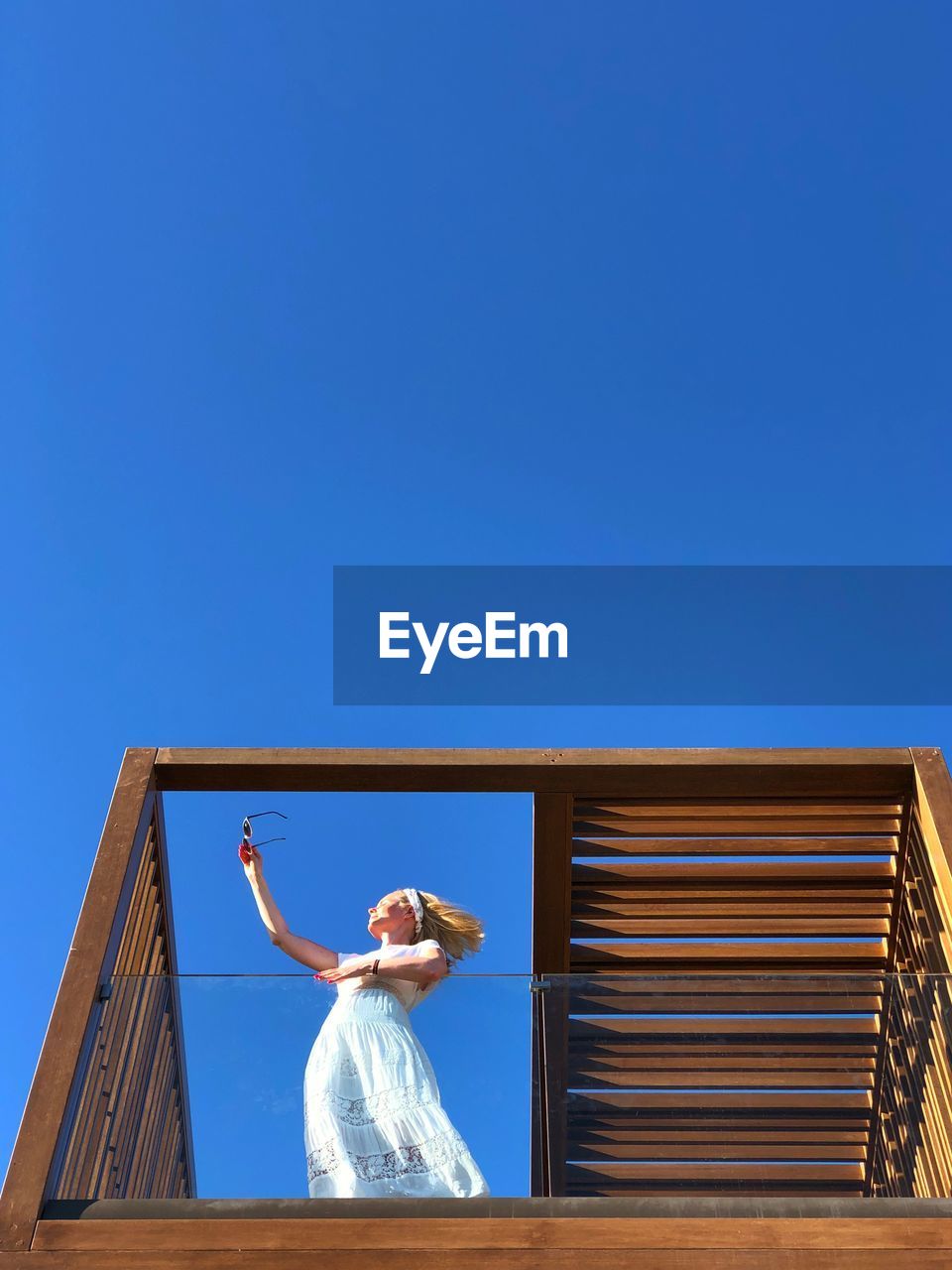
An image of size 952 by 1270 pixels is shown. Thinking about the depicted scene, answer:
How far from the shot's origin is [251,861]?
5.08m

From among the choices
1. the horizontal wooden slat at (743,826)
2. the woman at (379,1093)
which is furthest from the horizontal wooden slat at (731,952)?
the woman at (379,1093)

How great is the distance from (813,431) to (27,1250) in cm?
932

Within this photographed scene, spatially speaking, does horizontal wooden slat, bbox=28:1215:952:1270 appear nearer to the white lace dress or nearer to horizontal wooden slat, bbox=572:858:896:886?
the white lace dress

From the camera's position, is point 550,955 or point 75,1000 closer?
point 75,1000

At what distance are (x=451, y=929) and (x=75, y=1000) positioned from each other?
128 centimetres

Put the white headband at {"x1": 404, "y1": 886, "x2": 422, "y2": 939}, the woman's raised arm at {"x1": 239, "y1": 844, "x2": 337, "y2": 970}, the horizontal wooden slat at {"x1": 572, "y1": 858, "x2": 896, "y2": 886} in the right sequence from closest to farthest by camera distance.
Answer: the woman's raised arm at {"x1": 239, "y1": 844, "x2": 337, "y2": 970} < the white headband at {"x1": 404, "y1": 886, "x2": 422, "y2": 939} < the horizontal wooden slat at {"x1": 572, "y1": 858, "x2": 896, "y2": 886}

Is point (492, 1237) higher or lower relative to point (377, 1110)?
lower

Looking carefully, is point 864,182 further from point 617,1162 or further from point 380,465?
point 617,1162

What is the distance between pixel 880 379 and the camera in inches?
459

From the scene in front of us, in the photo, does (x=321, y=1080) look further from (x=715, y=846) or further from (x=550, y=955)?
(x=715, y=846)

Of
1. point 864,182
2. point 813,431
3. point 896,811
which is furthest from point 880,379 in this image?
point 896,811

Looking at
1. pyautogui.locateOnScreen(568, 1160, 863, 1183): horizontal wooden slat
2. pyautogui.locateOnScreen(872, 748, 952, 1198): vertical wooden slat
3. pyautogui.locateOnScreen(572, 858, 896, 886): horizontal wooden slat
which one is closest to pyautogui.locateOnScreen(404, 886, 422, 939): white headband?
pyautogui.locateOnScreen(572, 858, 896, 886): horizontal wooden slat

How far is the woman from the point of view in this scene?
396cm

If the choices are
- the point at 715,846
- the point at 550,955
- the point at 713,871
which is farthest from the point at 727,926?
the point at 550,955
